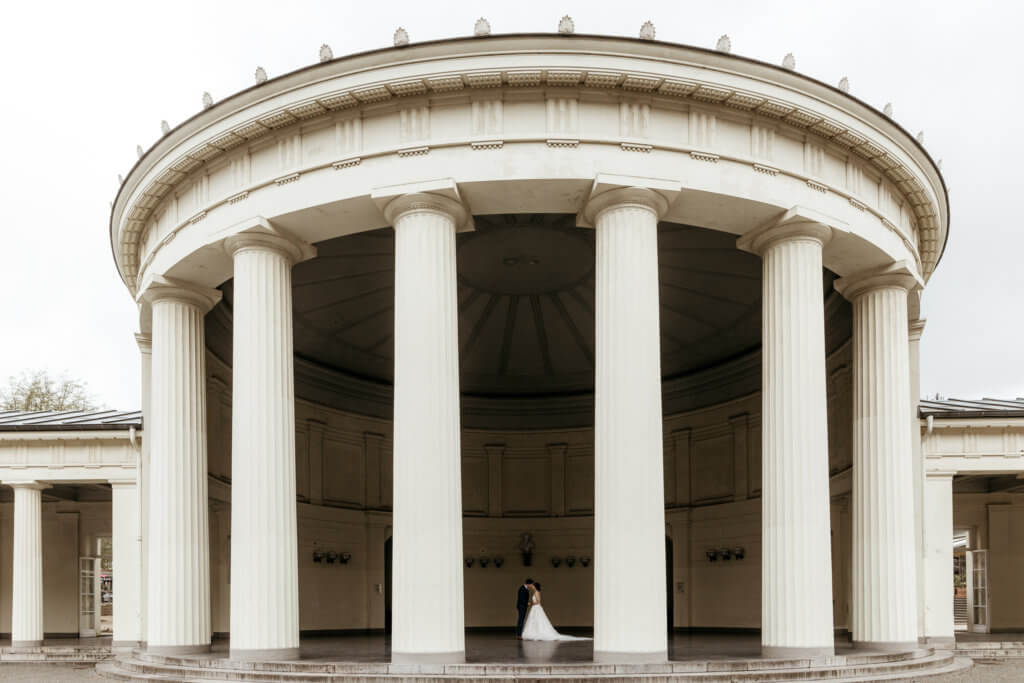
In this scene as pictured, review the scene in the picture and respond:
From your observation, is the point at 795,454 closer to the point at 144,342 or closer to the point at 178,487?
the point at 178,487

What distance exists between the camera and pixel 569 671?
20859 mm

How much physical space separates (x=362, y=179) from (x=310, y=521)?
22.2 m

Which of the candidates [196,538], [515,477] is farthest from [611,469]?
[515,477]

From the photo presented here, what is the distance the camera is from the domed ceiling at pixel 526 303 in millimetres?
33750

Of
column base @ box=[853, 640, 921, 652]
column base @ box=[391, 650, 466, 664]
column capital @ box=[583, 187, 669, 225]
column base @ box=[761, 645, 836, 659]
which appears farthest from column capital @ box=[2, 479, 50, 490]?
column base @ box=[853, 640, 921, 652]

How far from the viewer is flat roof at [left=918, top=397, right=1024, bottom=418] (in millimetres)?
33559

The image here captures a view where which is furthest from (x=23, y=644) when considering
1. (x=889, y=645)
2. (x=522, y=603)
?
(x=889, y=645)

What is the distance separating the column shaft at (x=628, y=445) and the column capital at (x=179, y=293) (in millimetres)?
12229

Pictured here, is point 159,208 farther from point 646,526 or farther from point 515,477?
point 515,477

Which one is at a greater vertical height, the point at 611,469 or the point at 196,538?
the point at 611,469

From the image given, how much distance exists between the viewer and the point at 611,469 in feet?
73.7

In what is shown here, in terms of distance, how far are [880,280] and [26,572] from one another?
96.5 feet

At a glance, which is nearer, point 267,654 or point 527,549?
point 267,654

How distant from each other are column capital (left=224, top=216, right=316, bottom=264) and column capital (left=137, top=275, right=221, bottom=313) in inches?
137
